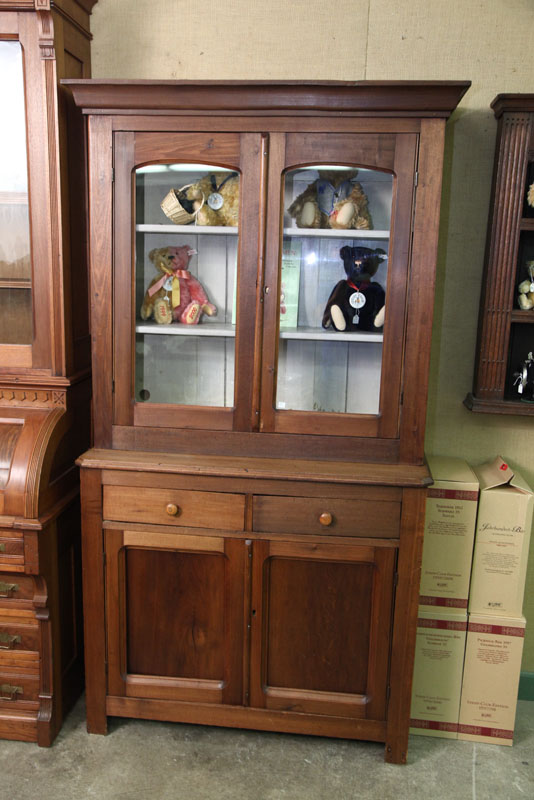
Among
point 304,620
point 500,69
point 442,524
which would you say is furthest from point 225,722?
point 500,69

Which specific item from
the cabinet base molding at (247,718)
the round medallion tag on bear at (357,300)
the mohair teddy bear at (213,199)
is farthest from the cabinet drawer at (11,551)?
the round medallion tag on bear at (357,300)

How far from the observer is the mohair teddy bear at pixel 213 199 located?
2080mm

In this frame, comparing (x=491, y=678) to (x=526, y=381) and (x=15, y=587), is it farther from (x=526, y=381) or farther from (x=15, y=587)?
(x=15, y=587)

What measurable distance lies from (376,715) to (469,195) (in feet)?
5.83

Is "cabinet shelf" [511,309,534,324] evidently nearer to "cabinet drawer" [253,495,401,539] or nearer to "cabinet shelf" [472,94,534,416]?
"cabinet shelf" [472,94,534,416]

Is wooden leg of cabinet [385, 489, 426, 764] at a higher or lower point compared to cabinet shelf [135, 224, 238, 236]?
lower

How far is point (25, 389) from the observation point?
2.27 meters

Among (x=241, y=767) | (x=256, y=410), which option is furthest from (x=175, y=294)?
(x=241, y=767)

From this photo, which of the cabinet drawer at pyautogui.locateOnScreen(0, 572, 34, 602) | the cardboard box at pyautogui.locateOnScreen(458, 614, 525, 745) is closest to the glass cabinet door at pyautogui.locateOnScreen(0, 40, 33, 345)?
the cabinet drawer at pyautogui.locateOnScreen(0, 572, 34, 602)

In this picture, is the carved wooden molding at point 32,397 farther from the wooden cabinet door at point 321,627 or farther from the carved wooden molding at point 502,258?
the carved wooden molding at point 502,258

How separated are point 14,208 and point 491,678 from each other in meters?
2.25

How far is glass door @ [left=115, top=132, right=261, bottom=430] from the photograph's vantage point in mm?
2035

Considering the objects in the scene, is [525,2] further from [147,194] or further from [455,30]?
[147,194]

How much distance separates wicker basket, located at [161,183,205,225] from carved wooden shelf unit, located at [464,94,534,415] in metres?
1.00
